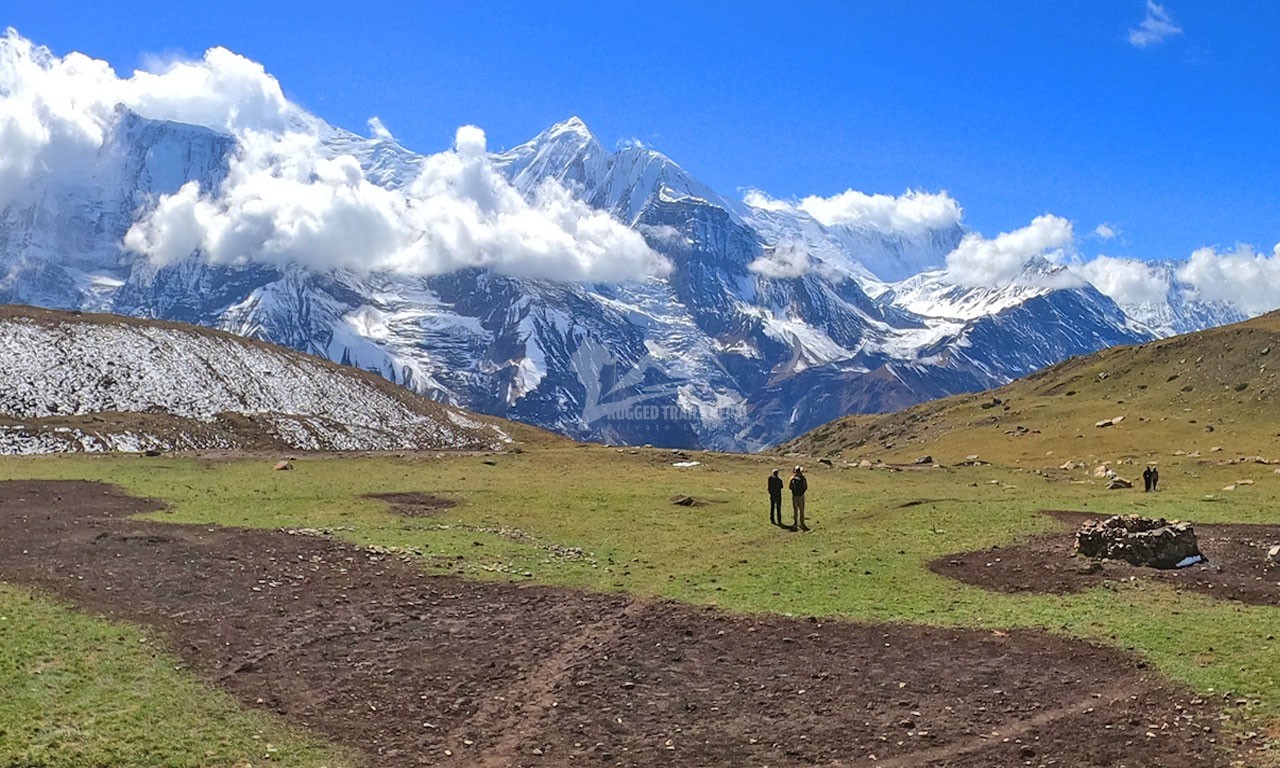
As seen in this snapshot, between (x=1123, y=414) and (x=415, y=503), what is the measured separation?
7210cm

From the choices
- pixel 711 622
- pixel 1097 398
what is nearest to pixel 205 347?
pixel 1097 398

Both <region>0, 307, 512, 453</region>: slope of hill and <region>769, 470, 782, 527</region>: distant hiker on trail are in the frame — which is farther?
<region>0, 307, 512, 453</region>: slope of hill

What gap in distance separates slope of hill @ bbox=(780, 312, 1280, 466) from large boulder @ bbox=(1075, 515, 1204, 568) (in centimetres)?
4248

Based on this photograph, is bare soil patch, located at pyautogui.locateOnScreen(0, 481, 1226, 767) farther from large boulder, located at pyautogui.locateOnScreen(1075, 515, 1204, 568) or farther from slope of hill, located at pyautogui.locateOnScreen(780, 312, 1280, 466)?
slope of hill, located at pyautogui.locateOnScreen(780, 312, 1280, 466)

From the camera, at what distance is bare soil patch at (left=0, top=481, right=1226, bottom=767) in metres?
19.5

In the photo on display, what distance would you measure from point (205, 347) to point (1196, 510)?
121136 mm

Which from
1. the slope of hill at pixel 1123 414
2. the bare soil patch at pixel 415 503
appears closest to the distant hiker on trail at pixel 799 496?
the bare soil patch at pixel 415 503

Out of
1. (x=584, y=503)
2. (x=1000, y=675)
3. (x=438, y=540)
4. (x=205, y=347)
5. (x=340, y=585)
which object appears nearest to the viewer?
(x=1000, y=675)

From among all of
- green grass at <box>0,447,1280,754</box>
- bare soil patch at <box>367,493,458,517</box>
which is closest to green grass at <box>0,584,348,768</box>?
green grass at <box>0,447,1280,754</box>

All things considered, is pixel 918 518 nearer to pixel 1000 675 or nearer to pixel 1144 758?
pixel 1000 675

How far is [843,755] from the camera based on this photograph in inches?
752

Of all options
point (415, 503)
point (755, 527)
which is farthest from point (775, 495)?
point (415, 503)

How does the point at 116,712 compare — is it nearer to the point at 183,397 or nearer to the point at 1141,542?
the point at 1141,542

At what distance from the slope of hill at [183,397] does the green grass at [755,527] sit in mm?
29966
